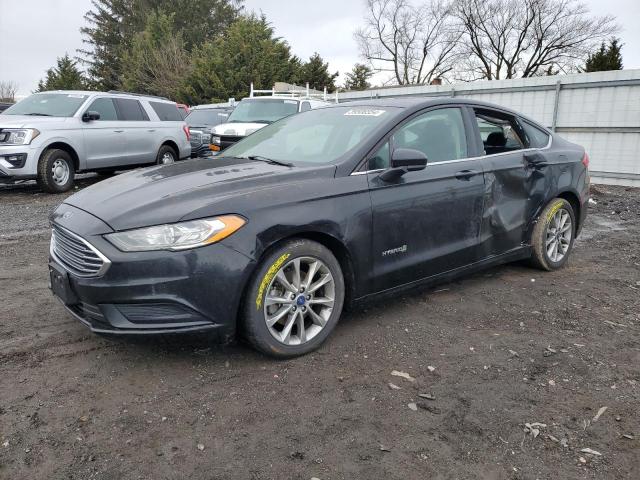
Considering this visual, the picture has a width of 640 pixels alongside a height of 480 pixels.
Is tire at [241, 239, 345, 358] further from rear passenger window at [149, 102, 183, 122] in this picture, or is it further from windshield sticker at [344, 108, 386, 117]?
rear passenger window at [149, 102, 183, 122]

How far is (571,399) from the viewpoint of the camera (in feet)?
9.18

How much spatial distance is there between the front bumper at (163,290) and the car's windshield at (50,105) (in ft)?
25.7

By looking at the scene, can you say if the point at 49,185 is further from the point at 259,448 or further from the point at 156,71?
the point at 156,71

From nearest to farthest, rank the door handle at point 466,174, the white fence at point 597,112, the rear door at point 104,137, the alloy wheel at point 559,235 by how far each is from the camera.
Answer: the door handle at point 466,174 < the alloy wheel at point 559,235 < the rear door at point 104,137 < the white fence at point 597,112

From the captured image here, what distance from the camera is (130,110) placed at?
420 inches

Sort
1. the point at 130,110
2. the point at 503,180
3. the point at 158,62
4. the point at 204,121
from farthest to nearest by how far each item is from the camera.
Result: the point at 158,62
the point at 204,121
the point at 130,110
the point at 503,180

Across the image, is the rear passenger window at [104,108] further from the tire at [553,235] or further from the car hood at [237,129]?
the tire at [553,235]

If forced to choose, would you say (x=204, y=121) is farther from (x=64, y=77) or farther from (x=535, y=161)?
(x=64, y=77)

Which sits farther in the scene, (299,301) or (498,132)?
(498,132)

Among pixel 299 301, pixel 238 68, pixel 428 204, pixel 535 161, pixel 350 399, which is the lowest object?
pixel 350 399

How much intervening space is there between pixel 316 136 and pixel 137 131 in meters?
7.85

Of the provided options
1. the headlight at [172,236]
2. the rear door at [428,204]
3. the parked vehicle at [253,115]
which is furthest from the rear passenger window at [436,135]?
the parked vehicle at [253,115]

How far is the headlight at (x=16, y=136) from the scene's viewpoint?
8609 mm

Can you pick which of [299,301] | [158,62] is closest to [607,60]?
[158,62]
